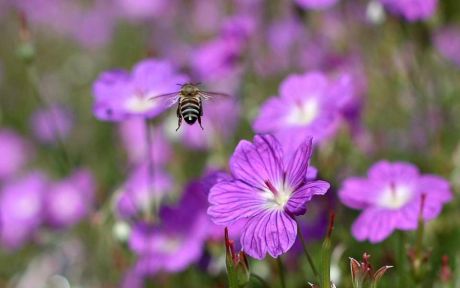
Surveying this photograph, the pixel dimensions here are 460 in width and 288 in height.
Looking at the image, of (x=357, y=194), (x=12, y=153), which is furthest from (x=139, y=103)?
(x=12, y=153)

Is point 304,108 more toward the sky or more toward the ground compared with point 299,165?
more toward the sky

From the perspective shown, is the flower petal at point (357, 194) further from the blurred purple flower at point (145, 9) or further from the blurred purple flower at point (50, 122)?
the blurred purple flower at point (145, 9)

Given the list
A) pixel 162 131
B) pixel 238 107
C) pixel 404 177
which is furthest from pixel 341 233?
pixel 162 131

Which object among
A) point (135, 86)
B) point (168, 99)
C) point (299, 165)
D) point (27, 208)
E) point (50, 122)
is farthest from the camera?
point (50, 122)

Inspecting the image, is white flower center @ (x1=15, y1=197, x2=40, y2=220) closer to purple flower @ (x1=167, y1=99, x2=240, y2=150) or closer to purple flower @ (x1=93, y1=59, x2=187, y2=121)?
purple flower @ (x1=167, y1=99, x2=240, y2=150)

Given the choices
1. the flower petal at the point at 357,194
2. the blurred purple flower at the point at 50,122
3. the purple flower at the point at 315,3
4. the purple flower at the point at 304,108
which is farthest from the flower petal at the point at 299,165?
the blurred purple flower at the point at 50,122

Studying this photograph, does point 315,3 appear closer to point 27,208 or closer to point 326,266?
point 326,266

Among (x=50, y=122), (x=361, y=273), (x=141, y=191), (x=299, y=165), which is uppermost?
(x=50, y=122)
